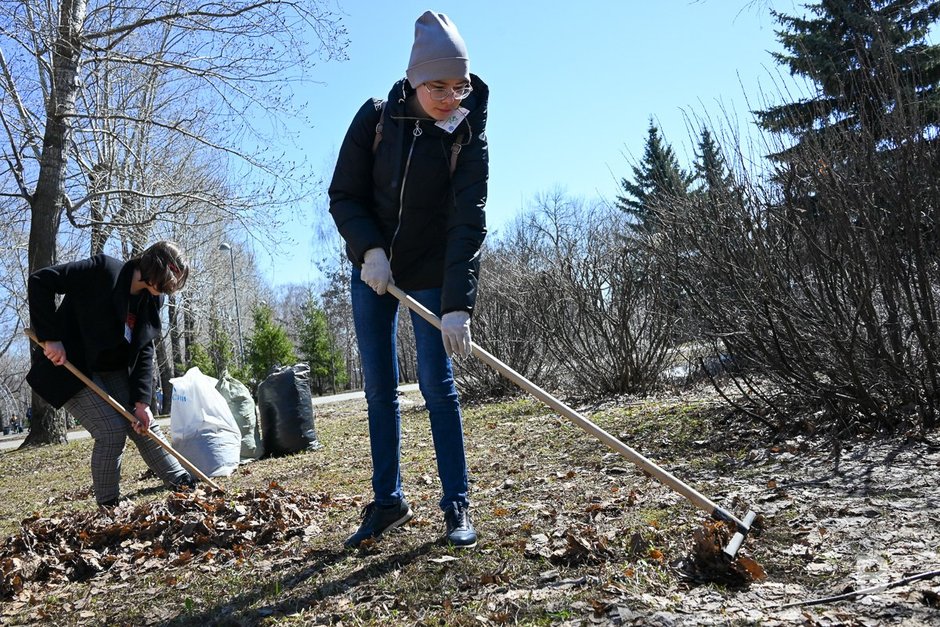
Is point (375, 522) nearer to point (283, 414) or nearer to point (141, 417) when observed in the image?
point (141, 417)

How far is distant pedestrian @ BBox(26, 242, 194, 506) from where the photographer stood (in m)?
4.30

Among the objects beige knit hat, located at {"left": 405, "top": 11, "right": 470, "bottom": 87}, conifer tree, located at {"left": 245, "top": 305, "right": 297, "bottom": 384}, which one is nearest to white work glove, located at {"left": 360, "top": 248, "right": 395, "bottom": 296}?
beige knit hat, located at {"left": 405, "top": 11, "right": 470, "bottom": 87}

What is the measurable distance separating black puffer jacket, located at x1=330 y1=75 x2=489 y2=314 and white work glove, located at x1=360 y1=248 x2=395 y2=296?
0.14ft

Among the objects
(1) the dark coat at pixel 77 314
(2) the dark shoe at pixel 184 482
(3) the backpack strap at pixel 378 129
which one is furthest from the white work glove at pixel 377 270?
(2) the dark shoe at pixel 184 482

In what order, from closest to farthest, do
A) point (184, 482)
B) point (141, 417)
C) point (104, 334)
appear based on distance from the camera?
point (104, 334), point (141, 417), point (184, 482)

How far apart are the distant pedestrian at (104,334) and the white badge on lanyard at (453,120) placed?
A: 232 cm

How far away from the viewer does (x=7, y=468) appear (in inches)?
346

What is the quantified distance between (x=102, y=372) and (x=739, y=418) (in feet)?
14.1

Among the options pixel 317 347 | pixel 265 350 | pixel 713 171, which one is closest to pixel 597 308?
pixel 713 171

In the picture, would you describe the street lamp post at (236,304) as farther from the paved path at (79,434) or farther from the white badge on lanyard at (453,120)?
the white badge on lanyard at (453,120)

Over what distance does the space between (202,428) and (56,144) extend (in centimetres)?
648

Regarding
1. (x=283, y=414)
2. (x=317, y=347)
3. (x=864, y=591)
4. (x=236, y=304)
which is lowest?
(x=864, y=591)

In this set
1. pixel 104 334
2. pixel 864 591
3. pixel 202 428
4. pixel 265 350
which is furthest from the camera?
pixel 265 350

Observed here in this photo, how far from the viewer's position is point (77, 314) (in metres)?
4.34
